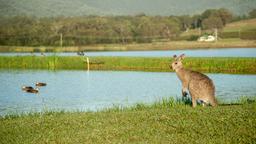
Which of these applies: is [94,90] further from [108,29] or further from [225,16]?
[225,16]

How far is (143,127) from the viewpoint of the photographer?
12945 millimetres

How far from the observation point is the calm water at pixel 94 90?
906 inches

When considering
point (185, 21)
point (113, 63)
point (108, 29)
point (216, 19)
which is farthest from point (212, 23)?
point (113, 63)

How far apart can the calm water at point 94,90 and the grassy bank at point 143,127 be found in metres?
6.60

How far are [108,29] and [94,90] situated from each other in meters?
105

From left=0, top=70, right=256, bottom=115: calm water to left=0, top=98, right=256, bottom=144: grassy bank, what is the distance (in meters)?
6.60

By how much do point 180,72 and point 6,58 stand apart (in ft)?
108

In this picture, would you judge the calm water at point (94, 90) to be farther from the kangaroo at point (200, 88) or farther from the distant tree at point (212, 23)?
the distant tree at point (212, 23)

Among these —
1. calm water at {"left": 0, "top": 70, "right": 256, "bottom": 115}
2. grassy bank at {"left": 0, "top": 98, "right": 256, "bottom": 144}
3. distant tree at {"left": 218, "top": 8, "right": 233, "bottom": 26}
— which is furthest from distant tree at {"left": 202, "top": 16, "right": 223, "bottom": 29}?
grassy bank at {"left": 0, "top": 98, "right": 256, "bottom": 144}

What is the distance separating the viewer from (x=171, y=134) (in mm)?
12234

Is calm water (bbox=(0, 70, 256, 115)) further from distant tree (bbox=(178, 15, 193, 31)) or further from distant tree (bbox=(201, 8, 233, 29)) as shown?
distant tree (bbox=(178, 15, 193, 31))

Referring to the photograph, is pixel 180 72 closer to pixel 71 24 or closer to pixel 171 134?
pixel 171 134

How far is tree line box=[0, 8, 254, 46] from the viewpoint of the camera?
367 feet

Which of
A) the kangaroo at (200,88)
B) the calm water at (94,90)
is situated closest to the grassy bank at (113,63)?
the calm water at (94,90)
